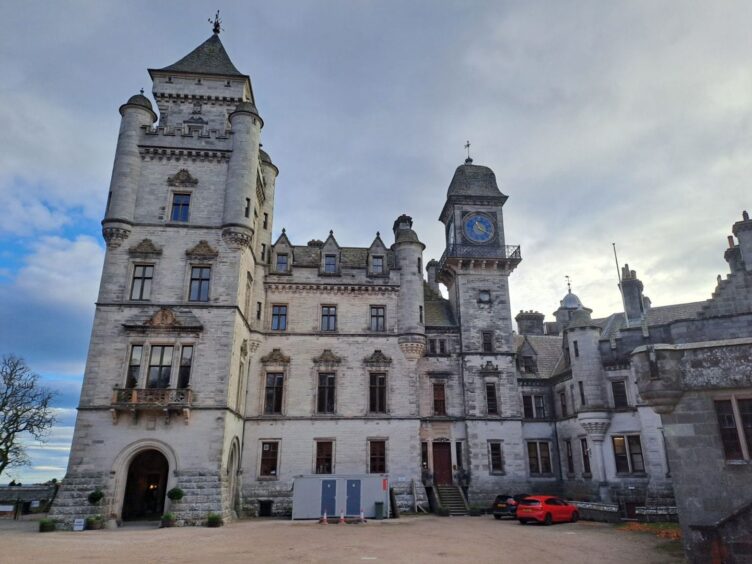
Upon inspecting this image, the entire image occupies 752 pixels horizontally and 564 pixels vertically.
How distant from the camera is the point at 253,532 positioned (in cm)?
2198

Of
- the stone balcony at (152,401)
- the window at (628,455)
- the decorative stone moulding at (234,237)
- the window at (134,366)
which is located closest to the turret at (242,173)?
the decorative stone moulding at (234,237)

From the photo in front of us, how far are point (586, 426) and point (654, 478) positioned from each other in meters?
4.55

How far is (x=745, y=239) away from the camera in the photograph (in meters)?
28.6

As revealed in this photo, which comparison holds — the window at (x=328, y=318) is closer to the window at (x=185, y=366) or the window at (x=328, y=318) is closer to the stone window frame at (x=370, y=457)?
the stone window frame at (x=370, y=457)

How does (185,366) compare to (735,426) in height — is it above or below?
above

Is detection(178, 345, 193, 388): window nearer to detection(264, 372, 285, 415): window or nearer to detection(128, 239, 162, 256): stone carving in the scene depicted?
detection(128, 239, 162, 256): stone carving

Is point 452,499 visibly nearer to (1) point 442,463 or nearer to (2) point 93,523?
(1) point 442,463

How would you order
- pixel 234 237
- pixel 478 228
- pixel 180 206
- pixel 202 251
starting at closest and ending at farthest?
1. pixel 202 251
2. pixel 234 237
3. pixel 180 206
4. pixel 478 228

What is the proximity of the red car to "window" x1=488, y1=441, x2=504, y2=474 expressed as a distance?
7949 mm

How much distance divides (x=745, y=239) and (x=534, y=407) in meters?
17.3

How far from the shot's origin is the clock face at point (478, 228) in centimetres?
3931

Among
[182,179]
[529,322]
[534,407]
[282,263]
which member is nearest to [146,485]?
[282,263]

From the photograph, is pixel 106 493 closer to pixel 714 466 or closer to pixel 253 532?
pixel 253 532

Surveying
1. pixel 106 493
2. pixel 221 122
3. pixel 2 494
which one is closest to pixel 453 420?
pixel 106 493
